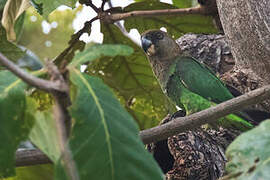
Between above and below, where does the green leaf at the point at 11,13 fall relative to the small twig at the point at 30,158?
above

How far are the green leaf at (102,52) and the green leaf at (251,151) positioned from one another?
358 millimetres

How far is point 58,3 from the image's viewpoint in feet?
7.13

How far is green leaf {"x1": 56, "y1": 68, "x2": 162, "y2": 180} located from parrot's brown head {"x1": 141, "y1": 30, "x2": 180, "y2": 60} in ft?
6.87

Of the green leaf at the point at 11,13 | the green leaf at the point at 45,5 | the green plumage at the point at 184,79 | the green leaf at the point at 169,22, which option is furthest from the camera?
the green leaf at the point at 169,22

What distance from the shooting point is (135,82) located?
327cm

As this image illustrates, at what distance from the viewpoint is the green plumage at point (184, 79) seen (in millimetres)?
2779

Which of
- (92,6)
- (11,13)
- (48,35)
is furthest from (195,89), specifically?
(48,35)

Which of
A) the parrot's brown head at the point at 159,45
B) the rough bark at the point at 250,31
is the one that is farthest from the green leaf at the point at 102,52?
the parrot's brown head at the point at 159,45

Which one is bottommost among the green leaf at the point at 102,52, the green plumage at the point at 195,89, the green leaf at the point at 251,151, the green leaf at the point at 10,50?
the green plumage at the point at 195,89

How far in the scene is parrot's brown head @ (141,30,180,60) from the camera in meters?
3.31

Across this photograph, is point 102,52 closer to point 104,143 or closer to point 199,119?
point 104,143

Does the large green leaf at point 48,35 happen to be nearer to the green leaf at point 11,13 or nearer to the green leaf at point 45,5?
the green leaf at point 11,13

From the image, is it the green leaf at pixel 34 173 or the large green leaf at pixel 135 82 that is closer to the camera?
the green leaf at pixel 34 173

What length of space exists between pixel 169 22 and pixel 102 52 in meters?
2.11
